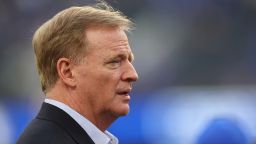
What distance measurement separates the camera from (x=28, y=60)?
4418 millimetres

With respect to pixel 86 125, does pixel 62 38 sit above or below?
above

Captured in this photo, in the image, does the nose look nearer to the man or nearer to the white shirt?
the man

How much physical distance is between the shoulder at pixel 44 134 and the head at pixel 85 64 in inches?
5.1

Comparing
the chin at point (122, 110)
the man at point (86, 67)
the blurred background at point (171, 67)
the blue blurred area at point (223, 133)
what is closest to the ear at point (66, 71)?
the man at point (86, 67)

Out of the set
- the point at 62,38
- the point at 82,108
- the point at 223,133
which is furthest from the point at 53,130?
the point at 223,133

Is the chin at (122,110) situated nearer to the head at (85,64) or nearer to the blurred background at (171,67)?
the head at (85,64)

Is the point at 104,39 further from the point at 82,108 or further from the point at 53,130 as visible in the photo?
the point at 53,130

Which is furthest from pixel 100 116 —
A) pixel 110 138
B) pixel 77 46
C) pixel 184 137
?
pixel 184 137

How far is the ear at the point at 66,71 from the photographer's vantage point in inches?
60.1

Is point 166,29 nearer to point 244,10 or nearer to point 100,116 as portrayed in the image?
point 244,10

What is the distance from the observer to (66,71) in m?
1.54

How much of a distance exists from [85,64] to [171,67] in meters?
2.92

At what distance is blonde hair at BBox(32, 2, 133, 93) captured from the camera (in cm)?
153

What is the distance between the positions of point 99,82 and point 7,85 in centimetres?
303
